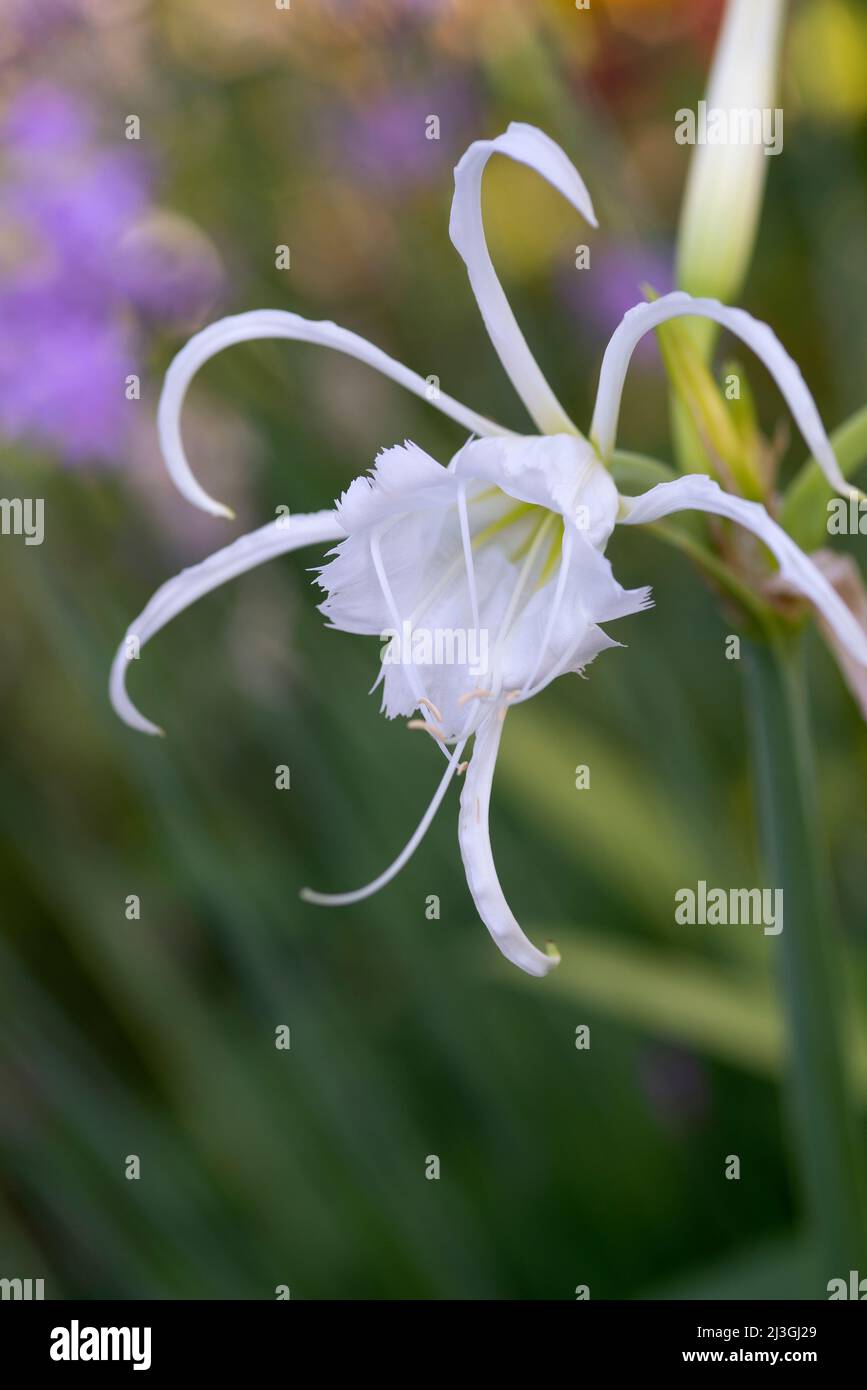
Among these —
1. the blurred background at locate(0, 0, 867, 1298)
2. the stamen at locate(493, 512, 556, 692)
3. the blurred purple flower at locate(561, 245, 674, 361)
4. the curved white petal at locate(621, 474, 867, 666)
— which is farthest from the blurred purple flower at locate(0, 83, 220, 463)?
the curved white petal at locate(621, 474, 867, 666)

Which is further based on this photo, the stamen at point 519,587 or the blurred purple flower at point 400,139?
the blurred purple flower at point 400,139

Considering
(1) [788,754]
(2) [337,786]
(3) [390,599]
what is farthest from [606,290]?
(3) [390,599]

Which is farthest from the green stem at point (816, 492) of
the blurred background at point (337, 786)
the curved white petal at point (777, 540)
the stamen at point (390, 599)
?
the blurred background at point (337, 786)

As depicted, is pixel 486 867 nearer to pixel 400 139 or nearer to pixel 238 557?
pixel 238 557

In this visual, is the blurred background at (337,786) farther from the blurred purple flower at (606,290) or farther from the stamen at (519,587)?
the stamen at (519,587)

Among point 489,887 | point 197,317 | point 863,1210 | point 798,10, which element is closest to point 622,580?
point 197,317

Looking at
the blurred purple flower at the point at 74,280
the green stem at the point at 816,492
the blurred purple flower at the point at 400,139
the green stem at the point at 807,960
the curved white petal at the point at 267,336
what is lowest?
Answer: the green stem at the point at 807,960

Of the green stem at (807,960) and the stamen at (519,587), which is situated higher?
the stamen at (519,587)

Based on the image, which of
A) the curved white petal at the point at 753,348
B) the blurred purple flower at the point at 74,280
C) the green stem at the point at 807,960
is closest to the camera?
the curved white petal at the point at 753,348

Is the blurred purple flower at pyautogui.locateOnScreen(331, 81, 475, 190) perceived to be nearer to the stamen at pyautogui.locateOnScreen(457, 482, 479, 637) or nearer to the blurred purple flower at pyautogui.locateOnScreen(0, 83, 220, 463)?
the blurred purple flower at pyautogui.locateOnScreen(0, 83, 220, 463)
